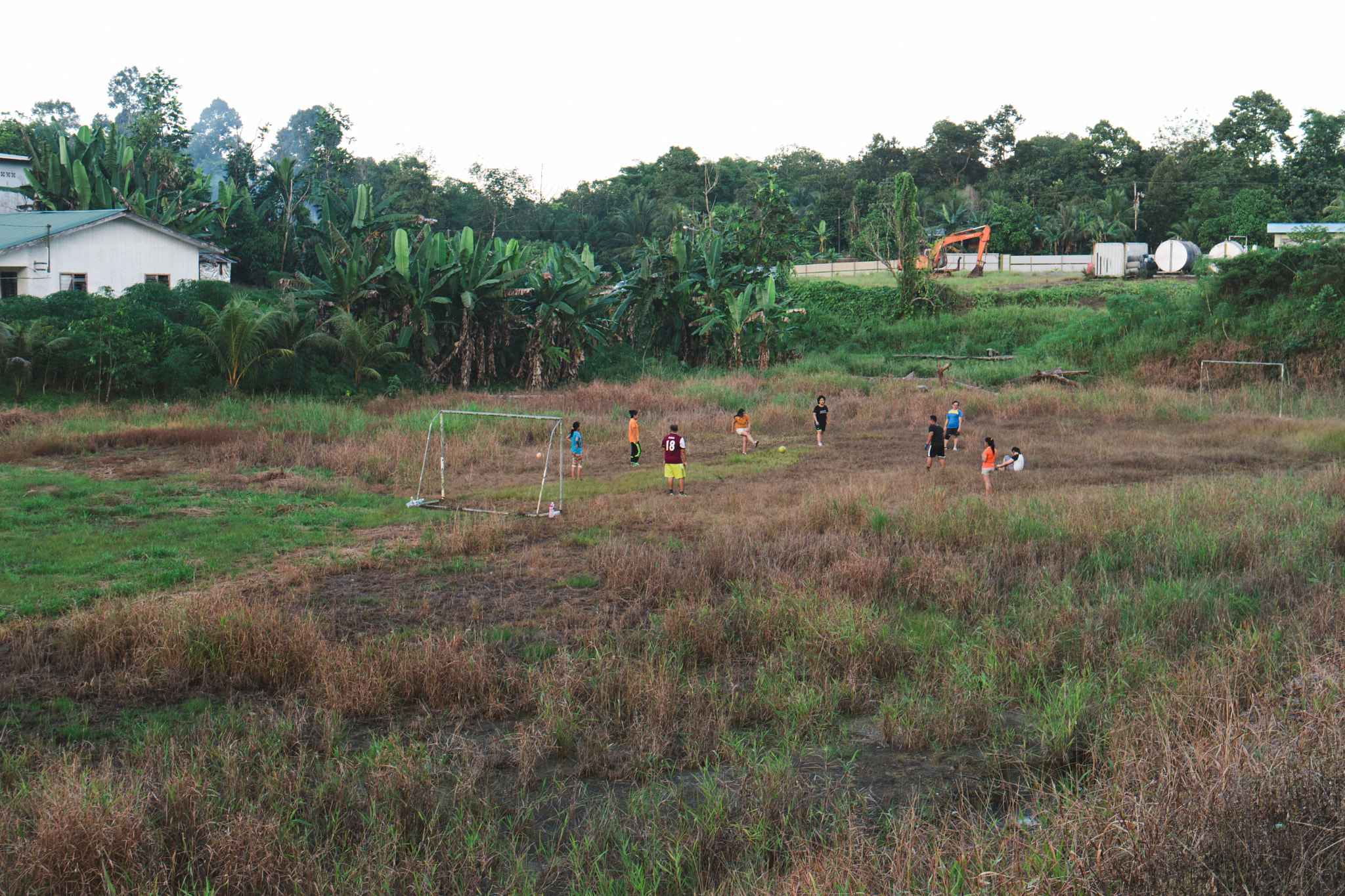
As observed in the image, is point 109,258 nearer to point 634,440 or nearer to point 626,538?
point 634,440

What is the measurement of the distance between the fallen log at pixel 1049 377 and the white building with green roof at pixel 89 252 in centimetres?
2742

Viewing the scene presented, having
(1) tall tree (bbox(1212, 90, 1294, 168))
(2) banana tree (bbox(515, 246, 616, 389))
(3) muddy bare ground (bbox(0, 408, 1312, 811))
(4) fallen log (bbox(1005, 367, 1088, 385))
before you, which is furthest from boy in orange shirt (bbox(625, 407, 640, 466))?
(1) tall tree (bbox(1212, 90, 1294, 168))

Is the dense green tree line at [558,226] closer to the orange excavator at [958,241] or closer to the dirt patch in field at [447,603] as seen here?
the orange excavator at [958,241]

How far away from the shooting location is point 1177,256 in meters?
45.1

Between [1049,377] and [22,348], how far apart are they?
2847cm

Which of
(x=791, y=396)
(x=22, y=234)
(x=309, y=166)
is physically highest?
(x=309, y=166)

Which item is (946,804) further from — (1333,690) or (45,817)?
(45,817)

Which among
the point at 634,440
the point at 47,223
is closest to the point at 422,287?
the point at 634,440

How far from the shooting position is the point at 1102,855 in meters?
4.03

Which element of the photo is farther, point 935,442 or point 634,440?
point 634,440

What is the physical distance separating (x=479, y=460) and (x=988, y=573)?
34.5ft

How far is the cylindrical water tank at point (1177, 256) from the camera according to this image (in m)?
44.8

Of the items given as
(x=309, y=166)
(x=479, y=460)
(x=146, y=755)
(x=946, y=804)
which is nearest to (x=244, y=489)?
(x=479, y=460)

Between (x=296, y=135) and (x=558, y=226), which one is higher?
(x=296, y=135)
